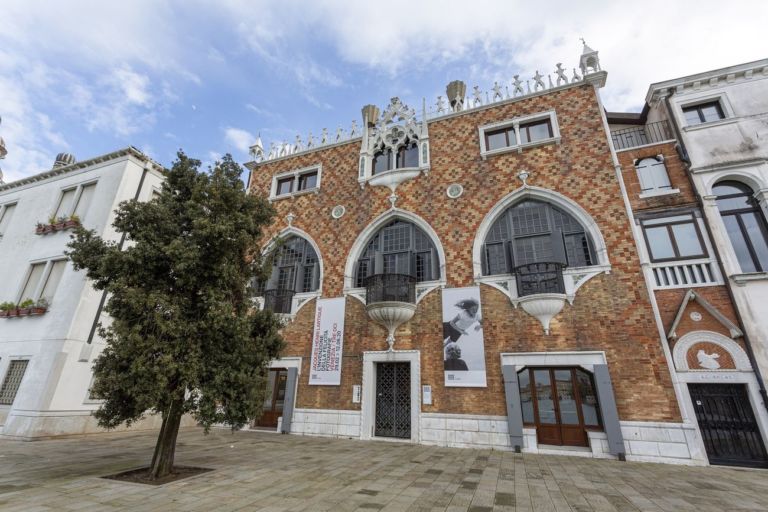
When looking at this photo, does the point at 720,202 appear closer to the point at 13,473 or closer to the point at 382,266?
the point at 382,266

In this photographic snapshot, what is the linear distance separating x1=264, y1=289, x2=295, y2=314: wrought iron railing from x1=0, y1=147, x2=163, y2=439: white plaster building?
701 centimetres

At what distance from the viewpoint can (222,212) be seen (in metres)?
8.34

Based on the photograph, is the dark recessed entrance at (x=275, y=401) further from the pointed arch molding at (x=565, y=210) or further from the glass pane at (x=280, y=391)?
the pointed arch molding at (x=565, y=210)

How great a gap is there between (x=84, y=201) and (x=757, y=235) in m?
27.6

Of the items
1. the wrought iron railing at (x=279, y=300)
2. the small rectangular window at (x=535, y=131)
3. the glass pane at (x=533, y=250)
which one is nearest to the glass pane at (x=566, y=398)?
the glass pane at (x=533, y=250)

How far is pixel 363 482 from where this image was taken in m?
7.37

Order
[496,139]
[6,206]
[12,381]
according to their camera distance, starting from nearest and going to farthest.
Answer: [12,381], [496,139], [6,206]

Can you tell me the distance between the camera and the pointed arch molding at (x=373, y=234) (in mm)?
14400

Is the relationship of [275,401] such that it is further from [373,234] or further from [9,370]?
[9,370]

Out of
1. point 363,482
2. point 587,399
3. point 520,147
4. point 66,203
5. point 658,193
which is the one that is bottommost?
point 363,482

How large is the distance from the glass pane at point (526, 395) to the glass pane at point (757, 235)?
798 cm

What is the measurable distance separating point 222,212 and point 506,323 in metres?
9.96

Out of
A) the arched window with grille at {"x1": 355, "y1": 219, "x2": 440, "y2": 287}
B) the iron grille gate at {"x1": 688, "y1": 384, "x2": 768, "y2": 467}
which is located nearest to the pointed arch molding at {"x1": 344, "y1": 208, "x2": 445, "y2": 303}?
the arched window with grille at {"x1": 355, "y1": 219, "x2": 440, "y2": 287}

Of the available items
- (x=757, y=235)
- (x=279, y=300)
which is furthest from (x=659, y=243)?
(x=279, y=300)
